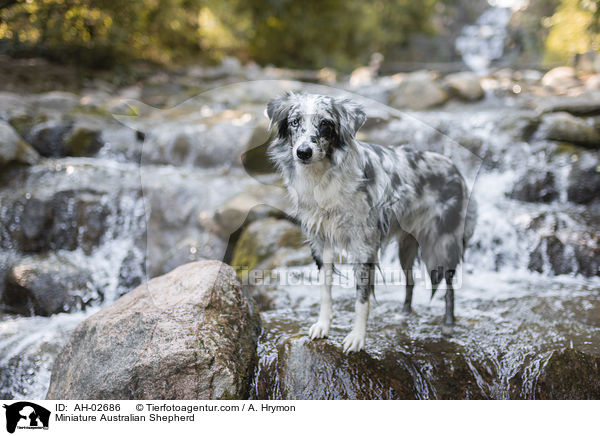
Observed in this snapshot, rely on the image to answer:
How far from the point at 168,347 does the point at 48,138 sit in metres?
6.41

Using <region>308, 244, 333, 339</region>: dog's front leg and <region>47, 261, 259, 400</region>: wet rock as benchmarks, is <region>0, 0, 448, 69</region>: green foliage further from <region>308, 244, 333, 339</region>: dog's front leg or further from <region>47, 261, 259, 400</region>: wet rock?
<region>308, 244, 333, 339</region>: dog's front leg

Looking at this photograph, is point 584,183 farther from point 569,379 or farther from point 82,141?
point 82,141

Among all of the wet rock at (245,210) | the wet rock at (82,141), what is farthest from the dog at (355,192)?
the wet rock at (82,141)

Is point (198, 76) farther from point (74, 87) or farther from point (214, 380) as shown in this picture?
point (214, 380)

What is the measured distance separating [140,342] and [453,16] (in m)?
27.7

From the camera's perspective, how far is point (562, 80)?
10.4m

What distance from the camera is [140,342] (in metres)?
2.68

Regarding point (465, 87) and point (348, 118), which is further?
point (465, 87)

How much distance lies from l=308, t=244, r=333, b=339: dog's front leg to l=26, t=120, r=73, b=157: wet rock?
6377 mm

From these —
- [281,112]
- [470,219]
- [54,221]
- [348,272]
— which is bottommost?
[348,272]

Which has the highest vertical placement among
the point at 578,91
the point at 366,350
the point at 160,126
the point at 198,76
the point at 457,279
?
the point at 198,76

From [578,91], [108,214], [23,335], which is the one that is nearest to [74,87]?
[108,214]

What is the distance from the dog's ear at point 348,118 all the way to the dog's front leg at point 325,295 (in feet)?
2.60
